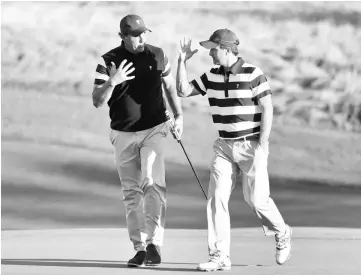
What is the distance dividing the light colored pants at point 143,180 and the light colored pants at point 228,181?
53 centimetres

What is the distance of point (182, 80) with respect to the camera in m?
7.66

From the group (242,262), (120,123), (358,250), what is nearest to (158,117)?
(120,123)

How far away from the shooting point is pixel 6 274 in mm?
7691

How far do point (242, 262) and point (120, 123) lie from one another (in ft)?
5.02

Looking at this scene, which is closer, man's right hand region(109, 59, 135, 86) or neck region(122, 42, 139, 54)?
man's right hand region(109, 59, 135, 86)

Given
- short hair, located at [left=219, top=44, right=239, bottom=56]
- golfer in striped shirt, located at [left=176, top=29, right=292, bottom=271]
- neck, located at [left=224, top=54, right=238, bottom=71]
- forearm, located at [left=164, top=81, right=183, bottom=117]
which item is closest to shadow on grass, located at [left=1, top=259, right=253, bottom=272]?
golfer in striped shirt, located at [left=176, top=29, right=292, bottom=271]

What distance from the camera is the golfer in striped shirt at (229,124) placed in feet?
24.9

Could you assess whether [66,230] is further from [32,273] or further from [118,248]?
[32,273]

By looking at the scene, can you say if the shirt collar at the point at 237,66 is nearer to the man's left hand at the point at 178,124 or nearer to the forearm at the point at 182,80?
the forearm at the point at 182,80

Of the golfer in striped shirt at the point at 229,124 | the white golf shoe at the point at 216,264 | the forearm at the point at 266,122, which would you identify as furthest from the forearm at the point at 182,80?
the white golf shoe at the point at 216,264

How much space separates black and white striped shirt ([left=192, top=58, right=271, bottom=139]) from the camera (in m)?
7.58

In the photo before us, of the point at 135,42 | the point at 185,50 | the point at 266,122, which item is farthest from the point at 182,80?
the point at 266,122

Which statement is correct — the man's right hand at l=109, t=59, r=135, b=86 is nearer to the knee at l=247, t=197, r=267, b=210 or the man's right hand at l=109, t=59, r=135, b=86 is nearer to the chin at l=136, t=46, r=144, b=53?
the chin at l=136, t=46, r=144, b=53

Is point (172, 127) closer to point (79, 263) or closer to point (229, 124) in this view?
point (229, 124)
